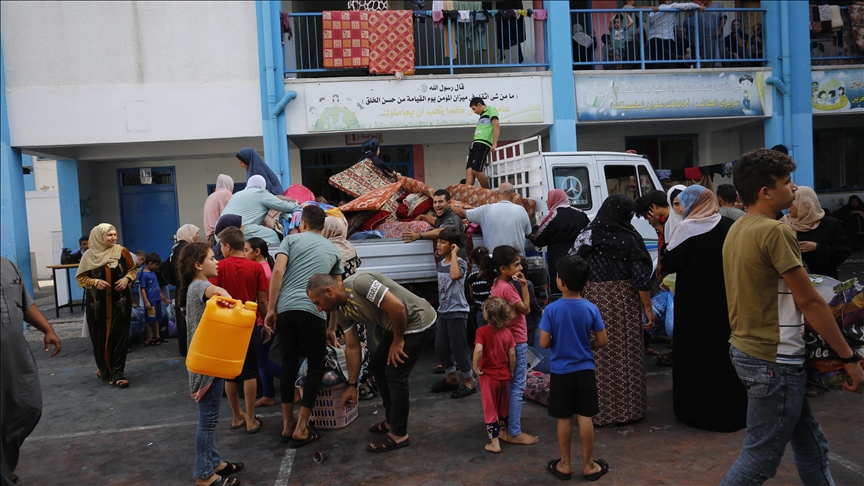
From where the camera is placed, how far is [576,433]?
448 cm

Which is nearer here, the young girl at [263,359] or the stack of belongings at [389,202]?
the young girl at [263,359]

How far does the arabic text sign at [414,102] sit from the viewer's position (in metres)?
10.6

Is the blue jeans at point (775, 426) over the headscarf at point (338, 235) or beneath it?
beneath

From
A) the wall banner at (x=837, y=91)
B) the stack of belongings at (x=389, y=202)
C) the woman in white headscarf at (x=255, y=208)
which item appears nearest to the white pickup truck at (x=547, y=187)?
the stack of belongings at (x=389, y=202)

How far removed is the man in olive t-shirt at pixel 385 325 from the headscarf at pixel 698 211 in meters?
1.88

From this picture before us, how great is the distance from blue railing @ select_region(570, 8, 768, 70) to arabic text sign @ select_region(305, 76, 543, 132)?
179 cm

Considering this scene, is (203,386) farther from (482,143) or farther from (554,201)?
(482,143)

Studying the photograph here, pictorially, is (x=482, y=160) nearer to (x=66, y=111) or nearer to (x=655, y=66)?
(x=655, y=66)

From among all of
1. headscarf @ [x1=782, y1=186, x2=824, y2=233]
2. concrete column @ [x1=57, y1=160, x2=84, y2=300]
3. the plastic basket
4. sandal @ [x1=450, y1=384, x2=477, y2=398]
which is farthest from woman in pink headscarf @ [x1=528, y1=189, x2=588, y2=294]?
concrete column @ [x1=57, y1=160, x2=84, y2=300]

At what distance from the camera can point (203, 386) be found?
380cm

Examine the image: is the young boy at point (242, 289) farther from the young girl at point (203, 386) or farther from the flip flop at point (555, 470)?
the flip flop at point (555, 470)

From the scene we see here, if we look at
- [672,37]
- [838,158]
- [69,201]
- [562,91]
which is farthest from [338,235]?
[838,158]

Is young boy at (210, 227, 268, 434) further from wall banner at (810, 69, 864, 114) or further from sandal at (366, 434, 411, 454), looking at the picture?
wall banner at (810, 69, 864, 114)

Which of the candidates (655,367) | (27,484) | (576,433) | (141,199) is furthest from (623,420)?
(141,199)
